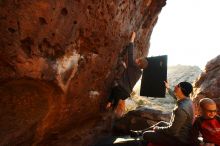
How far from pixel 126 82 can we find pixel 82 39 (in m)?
2.76

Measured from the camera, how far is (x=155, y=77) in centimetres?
967

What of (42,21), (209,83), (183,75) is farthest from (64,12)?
(183,75)

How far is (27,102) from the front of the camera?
6.33m

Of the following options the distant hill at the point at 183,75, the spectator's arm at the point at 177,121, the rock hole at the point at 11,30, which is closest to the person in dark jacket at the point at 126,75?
the spectator's arm at the point at 177,121

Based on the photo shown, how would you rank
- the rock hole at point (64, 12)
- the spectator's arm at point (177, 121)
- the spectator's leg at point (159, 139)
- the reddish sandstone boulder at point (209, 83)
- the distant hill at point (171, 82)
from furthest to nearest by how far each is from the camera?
the distant hill at point (171, 82)
the reddish sandstone boulder at point (209, 83)
the spectator's leg at point (159, 139)
the rock hole at point (64, 12)
the spectator's arm at point (177, 121)

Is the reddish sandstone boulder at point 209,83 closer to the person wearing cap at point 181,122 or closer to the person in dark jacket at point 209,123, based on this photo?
the person wearing cap at point 181,122

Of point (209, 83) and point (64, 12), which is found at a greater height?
point (64, 12)

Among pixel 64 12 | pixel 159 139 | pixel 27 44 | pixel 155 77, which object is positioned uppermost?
pixel 64 12

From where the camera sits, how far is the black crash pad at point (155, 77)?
31.4ft

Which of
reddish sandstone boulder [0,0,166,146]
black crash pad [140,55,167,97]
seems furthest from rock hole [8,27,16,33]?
black crash pad [140,55,167,97]

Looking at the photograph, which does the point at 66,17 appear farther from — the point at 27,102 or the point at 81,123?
the point at 81,123

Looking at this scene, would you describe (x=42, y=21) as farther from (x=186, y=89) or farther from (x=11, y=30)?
(x=186, y=89)

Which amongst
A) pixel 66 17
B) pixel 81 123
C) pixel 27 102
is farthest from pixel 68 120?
pixel 66 17

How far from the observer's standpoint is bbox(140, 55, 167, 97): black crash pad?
956cm
